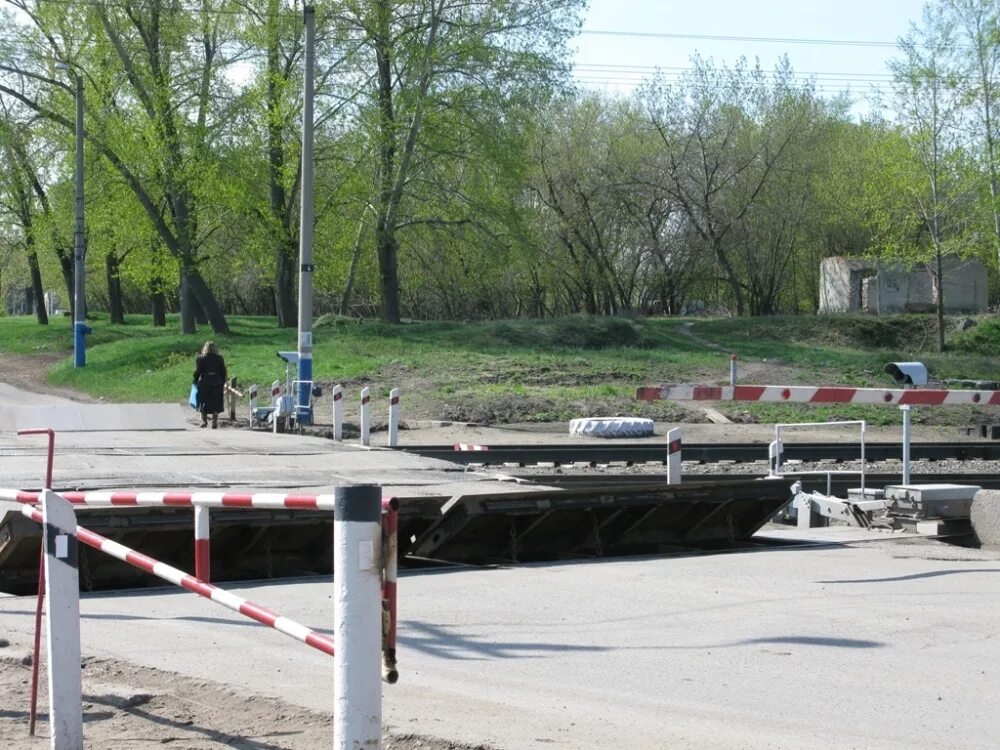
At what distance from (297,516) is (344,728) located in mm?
6011

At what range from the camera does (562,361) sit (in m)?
33.9

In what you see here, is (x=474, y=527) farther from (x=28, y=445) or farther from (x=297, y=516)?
(x=28, y=445)

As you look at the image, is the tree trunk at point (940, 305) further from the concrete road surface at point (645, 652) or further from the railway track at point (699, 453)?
the concrete road surface at point (645, 652)

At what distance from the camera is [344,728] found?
4.09 meters

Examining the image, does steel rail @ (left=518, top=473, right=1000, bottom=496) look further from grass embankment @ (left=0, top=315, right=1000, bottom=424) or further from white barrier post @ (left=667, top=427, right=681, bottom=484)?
grass embankment @ (left=0, top=315, right=1000, bottom=424)

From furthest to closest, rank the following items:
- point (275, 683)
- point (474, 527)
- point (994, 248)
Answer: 1. point (994, 248)
2. point (474, 527)
3. point (275, 683)

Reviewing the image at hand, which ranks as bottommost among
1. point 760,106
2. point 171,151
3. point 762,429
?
point 762,429

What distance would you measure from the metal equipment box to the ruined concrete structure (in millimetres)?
35560

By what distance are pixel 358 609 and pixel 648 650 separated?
11.4 feet

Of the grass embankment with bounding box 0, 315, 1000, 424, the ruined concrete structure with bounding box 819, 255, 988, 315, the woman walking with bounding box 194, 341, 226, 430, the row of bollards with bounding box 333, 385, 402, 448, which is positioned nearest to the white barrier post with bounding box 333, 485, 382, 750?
the row of bollards with bounding box 333, 385, 402, 448

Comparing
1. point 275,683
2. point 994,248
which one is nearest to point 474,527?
point 275,683

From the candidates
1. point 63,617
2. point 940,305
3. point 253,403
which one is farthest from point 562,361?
point 63,617

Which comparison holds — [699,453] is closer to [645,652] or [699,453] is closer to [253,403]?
[253,403]

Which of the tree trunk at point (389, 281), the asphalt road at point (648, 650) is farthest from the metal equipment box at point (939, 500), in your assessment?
the tree trunk at point (389, 281)
